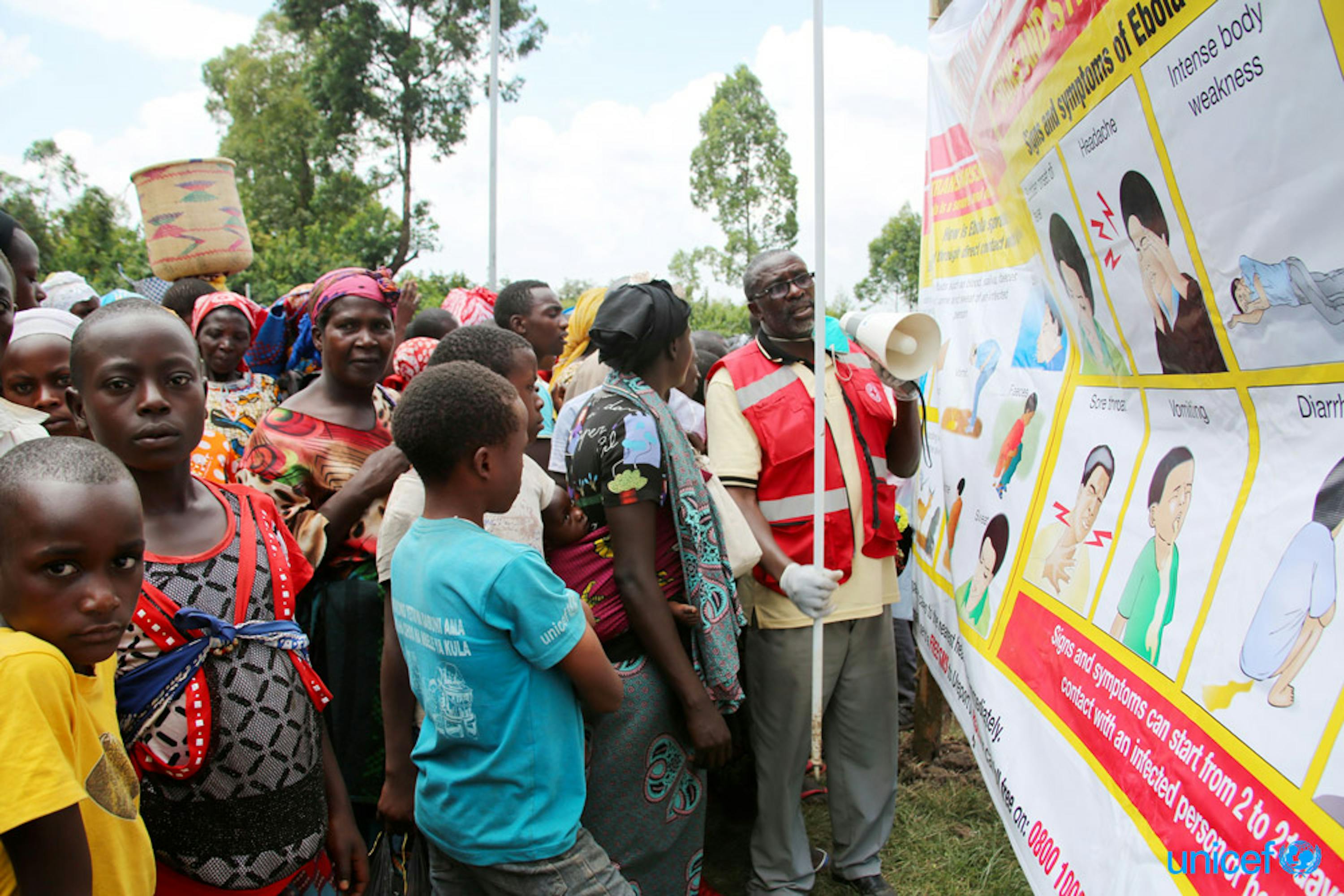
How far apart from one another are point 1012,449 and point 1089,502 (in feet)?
1.74

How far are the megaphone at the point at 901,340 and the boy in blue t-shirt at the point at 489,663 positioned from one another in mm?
1244

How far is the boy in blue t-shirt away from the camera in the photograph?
1.77m

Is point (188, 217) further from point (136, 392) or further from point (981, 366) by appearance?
point (981, 366)

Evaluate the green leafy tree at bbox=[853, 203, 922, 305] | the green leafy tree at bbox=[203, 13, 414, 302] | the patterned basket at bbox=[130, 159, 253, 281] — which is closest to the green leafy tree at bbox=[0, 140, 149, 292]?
the green leafy tree at bbox=[203, 13, 414, 302]

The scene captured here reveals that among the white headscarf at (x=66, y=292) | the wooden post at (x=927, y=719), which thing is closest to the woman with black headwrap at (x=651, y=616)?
the wooden post at (x=927, y=719)

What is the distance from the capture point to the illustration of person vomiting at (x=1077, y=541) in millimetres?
1908

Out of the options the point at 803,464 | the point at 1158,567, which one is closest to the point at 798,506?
the point at 803,464

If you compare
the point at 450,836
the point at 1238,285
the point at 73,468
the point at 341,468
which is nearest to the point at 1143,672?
the point at 1238,285

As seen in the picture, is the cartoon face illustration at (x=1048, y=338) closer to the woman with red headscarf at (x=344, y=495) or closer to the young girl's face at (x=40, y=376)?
the woman with red headscarf at (x=344, y=495)

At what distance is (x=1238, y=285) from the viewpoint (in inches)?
54.8

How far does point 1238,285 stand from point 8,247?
4.33 m

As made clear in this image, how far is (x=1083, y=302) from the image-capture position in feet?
6.62

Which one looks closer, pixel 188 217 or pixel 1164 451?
pixel 1164 451

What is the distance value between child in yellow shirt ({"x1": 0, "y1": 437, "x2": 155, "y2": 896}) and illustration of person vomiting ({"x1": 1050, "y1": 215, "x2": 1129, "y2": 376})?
6.17 feet
